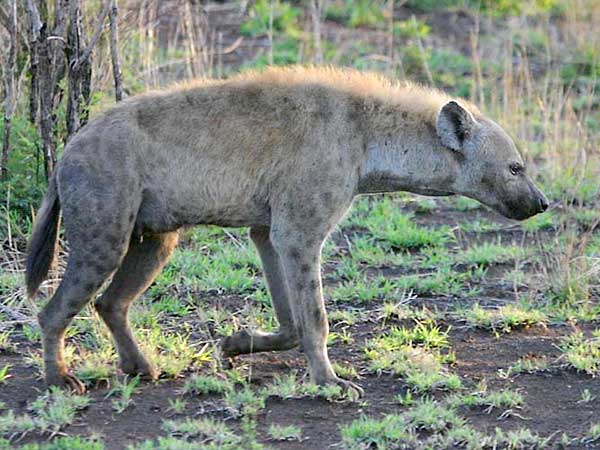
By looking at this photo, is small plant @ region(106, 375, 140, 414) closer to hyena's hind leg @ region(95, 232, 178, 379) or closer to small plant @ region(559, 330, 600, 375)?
hyena's hind leg @ region(95, 232, 178, 379)

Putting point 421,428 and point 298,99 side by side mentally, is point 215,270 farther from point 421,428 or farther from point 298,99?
point 421,428

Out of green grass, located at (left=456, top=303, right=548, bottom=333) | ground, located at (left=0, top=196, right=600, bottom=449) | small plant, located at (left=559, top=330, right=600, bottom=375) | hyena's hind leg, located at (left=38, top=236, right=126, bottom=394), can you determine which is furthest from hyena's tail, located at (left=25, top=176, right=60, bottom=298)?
small plant, located at (left=559, top=330, right=600, bottom=375)

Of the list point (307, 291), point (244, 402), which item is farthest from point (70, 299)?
point (307, 291)

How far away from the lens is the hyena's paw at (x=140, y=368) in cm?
462

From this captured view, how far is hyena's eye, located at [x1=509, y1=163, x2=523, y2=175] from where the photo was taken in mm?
4906

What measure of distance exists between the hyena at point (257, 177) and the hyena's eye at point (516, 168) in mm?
16

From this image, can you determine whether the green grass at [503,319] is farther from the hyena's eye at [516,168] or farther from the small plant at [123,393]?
the small plant at [123,393]

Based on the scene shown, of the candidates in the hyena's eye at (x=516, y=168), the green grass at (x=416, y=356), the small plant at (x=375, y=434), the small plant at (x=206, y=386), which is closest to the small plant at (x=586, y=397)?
the green grass at (x=416, y=356)

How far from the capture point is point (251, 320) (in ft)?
17.2

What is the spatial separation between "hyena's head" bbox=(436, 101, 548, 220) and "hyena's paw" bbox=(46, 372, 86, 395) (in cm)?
165

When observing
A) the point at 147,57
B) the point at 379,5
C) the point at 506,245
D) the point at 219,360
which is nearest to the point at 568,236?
the point at 506,245

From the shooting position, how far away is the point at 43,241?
14.8 ft

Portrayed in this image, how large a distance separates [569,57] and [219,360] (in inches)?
231

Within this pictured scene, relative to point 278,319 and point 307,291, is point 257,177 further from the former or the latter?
point 278,319
